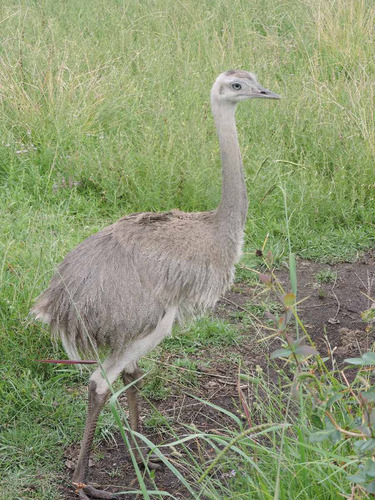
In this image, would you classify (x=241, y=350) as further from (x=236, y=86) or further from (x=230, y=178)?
(x=236, y=86)

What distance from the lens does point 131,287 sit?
3.51 metres

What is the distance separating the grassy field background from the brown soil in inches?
8.0

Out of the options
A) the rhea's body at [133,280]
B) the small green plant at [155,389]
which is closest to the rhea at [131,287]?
the rhea's body at [133,280]

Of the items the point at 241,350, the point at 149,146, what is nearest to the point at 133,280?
the point at 241,350

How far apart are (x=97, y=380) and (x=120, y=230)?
2.17 feet

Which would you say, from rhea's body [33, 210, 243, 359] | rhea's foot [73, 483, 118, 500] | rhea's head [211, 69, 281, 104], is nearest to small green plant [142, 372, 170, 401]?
rhea's body [33, 210, 243, 359]

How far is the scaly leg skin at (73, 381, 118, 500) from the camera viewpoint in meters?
3.56

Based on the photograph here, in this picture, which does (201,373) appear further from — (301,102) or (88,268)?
(301,102)

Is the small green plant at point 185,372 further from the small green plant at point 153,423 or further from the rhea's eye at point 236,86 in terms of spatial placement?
the rhea's eye at point 236,86

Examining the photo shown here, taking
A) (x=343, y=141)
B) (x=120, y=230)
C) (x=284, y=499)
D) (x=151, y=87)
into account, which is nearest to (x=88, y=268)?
(x=120, y=230)

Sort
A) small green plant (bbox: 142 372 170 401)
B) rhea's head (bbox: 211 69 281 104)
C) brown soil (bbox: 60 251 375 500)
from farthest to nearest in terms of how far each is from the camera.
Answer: small green plant (bbox: 142 372 170 401) → rhea's head (bbox: 211 69 281 104) → brown soil (bbox: 60 251 375 500)

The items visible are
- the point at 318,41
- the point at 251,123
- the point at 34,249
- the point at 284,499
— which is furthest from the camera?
the point at 318,41

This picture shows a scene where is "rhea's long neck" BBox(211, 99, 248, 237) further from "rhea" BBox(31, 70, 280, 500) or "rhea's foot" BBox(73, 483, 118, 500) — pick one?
"rhea's foot" BBox(73, 483, 118, 500)

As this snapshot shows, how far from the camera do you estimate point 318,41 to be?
750 cm
